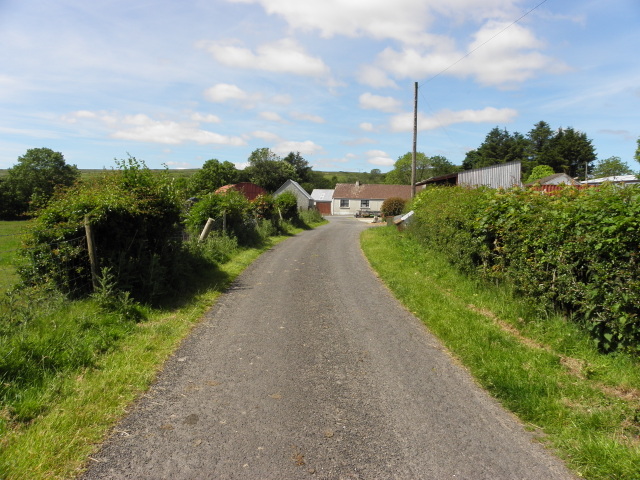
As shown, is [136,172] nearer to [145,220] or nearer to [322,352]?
[145,220]

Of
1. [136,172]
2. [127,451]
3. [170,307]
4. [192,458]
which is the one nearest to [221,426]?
[192,458]

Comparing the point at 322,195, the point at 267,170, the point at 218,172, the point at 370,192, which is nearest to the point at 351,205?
the point at 370,192

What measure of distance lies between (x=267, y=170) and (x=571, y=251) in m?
76.9

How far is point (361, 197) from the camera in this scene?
2758 inches

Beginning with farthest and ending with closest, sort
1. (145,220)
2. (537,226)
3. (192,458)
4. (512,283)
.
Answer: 1. (145,220)
2. (512,283)
3. (537,226)
4. (192,458)

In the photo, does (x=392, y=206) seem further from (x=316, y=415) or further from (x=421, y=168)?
(x=421, y=168)

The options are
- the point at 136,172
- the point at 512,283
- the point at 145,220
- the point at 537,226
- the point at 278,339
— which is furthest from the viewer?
the point at 136,172

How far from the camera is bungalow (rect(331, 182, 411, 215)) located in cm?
6981

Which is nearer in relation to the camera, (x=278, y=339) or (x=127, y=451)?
(x=127, y=451)

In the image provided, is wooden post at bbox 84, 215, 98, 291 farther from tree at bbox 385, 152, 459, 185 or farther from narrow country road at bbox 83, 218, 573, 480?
tree at bbox 385, 152, 459, 185

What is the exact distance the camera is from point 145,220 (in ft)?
26.6

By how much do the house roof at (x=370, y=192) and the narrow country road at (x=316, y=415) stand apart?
6414 centimetres

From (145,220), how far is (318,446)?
20.3 ft

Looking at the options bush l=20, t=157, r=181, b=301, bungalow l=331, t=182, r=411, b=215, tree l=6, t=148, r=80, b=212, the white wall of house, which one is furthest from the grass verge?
the white wall of house
